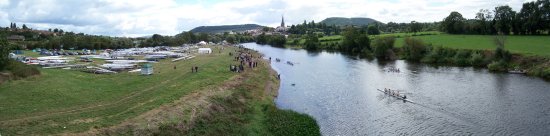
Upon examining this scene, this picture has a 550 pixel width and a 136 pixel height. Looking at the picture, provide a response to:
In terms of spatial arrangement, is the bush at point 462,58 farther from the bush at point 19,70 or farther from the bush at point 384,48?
the bush at point 19,70

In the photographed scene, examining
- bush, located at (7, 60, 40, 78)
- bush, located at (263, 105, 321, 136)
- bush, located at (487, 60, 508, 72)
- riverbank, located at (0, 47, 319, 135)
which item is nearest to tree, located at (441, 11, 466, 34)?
bush, located at (487, 60, 508, 72)

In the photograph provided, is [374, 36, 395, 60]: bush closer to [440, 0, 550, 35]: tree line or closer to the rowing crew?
[440, 0, 550, 35]: tree line

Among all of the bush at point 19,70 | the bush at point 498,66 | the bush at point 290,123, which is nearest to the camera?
the bush at point 290,123

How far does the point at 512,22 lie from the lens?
455ft

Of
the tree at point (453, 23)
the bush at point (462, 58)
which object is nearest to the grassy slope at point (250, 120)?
the bush at point (462, 58)

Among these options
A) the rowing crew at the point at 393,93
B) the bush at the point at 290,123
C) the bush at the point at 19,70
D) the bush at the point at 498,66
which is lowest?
the bush at the point at 290,123

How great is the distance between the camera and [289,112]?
4759 cm

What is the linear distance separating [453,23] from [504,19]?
2998 centimetres

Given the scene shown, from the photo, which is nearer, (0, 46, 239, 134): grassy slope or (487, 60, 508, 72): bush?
(0, 46, 239, 134): grassy slope

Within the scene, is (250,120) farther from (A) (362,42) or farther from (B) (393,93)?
(A) (362,42)

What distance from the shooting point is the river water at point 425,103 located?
42.1 meters

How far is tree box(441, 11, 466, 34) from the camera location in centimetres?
16800

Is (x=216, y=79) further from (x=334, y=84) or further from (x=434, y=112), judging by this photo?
(x=434, y=112)

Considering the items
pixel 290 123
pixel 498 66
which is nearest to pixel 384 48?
pixel 498 66
